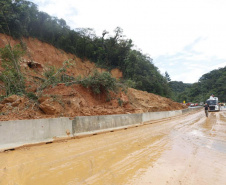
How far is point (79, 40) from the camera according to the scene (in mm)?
27500

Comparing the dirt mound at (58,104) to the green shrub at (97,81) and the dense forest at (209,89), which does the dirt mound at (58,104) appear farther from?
the dense forest at (209,89)

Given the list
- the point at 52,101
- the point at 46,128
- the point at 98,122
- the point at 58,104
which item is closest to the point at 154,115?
the point at 98,122

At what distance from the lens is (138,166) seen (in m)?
4.30

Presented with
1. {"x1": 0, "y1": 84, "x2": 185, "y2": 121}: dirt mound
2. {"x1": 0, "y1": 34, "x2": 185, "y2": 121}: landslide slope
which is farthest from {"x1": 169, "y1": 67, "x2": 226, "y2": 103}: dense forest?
{"x1": 0, "y1": 84, "x2": 185, "y2": 121}: dirt mound

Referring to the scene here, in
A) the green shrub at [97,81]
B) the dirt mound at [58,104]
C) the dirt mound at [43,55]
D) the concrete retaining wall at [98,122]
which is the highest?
the dirt mound at [43,55]

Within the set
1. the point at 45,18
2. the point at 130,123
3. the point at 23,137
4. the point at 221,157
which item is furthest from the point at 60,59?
the point at 221,157

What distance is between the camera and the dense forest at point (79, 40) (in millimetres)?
19453

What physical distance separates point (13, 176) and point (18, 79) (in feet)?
29.2

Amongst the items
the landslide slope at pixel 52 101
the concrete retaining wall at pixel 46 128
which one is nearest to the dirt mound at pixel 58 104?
the landslide slope at pixel 52 101

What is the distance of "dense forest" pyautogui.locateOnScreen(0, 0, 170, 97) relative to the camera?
19.5 meters

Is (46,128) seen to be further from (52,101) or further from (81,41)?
(81,41)

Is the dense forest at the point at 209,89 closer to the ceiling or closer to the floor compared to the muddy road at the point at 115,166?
closer to the ceiling

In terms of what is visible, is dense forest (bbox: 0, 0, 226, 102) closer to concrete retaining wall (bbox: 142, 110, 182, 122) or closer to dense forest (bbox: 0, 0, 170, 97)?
dense forest (bbox: 0, 0, 170, 97)

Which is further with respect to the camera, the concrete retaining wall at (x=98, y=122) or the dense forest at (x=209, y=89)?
the dense forest at (x=209, y=89)
